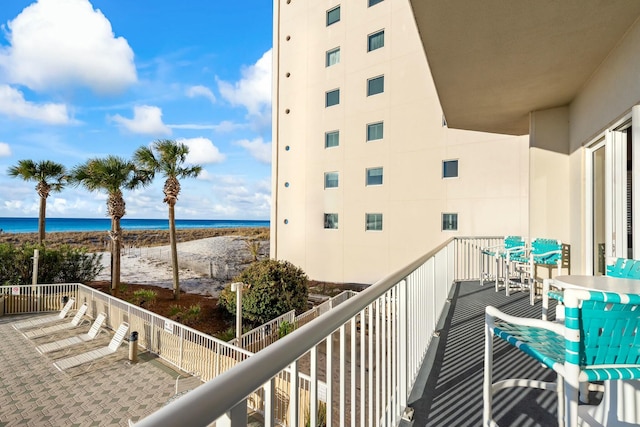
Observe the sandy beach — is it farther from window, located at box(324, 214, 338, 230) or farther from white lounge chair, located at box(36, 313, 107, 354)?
window, located at box(324, 214, 338, 230)

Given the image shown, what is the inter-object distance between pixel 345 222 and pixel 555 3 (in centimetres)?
972

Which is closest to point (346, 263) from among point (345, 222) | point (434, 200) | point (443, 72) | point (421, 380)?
point (345, 222)

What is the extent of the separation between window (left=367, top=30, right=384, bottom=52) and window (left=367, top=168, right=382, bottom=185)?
174 inches

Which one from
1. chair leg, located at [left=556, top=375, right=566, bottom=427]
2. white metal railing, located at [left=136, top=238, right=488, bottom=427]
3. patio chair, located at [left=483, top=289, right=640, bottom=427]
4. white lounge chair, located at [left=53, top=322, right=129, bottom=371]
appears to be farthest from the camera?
white lounge chair, located at [left=53, top=322, right=129, bottom=371]

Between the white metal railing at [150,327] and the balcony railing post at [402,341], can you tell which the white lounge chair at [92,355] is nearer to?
the white metal railing at [150,327]

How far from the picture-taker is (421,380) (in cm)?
241

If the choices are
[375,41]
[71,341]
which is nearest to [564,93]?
[375,41]

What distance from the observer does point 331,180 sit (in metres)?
12.5

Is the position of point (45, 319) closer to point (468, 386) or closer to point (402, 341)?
point (402, 341)

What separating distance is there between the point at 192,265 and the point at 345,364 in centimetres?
2812

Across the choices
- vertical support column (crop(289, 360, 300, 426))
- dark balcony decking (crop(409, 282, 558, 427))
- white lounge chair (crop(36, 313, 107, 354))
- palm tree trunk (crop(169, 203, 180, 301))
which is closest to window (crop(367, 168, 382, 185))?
palm tree trunk (crop(169, 203, 180, 301))

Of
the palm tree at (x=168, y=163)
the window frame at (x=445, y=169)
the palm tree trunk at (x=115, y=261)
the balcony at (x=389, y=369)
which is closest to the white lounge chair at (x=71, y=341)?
the palm tree trunk at (x=115, y=261)

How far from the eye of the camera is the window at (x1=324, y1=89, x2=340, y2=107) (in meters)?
12.5

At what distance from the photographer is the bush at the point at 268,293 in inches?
362
